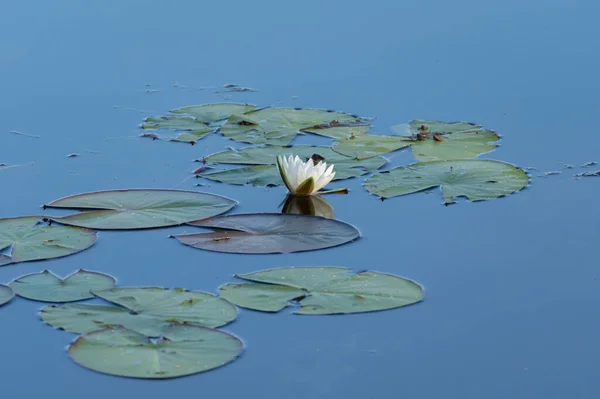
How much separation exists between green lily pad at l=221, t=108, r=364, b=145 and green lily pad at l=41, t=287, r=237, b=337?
4.64 ft

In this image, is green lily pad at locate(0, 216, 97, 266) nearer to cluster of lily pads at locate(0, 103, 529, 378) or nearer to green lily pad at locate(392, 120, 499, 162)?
cluster of lily pads at locate(0, 103, 529, 378)

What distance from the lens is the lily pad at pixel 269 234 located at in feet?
9.58

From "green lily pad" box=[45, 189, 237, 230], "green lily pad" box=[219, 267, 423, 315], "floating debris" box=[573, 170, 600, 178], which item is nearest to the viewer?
"green lily pad" box=[219, 267, 423, 315]

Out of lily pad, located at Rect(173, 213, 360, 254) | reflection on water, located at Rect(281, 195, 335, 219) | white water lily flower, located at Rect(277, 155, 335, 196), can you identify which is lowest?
lily pad, located at Rect(173, 213, 360, 254)

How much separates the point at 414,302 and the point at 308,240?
1.67ft

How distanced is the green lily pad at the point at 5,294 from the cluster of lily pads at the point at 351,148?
3.41 ft

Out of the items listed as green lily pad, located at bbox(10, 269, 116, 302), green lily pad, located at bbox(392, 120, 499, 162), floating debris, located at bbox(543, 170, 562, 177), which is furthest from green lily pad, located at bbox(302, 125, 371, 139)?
green lily pad, located at bbox(10, 269, 116, 302)

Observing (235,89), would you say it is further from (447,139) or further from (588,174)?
(588,174)

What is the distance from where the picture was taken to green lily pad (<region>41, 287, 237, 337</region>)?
2438mm

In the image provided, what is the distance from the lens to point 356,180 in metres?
3.54

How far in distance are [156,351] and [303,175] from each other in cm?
117

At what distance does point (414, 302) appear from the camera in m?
2.55

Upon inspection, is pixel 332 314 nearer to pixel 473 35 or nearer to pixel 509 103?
pixel 509 103

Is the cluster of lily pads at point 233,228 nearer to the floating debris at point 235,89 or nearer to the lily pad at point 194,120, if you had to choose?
the lily pad at point 194,120
